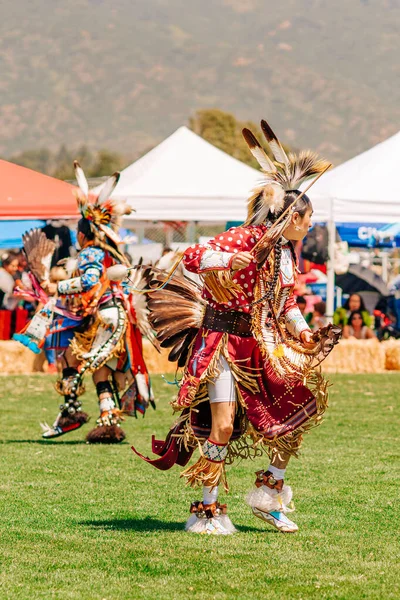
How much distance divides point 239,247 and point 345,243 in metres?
12.8

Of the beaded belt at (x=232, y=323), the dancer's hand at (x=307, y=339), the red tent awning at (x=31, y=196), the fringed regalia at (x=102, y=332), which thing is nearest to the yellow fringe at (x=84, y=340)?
the fringed regalia at (x=102, y=332)

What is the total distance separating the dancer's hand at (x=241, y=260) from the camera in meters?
5.45

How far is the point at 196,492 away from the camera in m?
7.11

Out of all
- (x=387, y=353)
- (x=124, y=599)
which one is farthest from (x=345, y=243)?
(x=124, y=599)

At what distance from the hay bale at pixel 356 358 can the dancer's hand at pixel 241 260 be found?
33.8ft

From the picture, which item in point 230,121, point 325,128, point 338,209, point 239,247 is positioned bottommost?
point 239,247

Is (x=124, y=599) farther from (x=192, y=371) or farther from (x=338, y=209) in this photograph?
(x=338, y=209)

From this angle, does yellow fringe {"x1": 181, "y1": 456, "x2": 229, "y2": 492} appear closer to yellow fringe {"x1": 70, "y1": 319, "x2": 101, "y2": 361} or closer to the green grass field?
the green grass field

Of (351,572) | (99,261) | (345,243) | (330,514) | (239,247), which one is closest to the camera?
(351,572)

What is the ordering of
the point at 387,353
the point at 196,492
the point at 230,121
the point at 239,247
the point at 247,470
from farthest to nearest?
the point at 230,121
the point at 387,353
the point at 247,470
the point at 196,492
the point at 239,247

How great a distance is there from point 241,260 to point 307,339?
621 millimetres

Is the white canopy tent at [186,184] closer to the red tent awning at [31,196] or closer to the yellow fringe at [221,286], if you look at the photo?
the red tent awning at [31,196]

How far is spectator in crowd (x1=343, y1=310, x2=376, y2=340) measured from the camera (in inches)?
673

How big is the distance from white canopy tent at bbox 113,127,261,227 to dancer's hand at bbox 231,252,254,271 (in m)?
10.3
